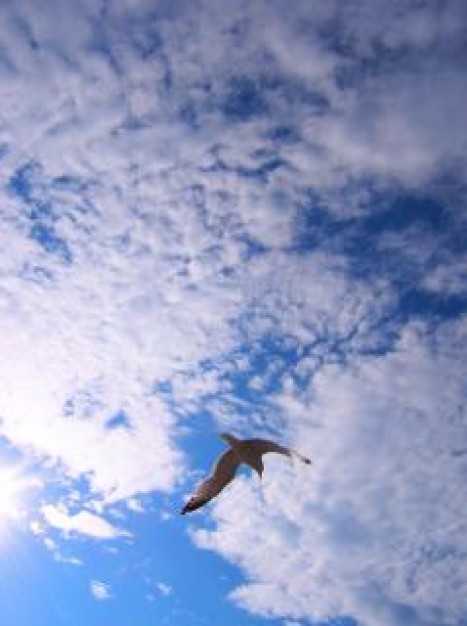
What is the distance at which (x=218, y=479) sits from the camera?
11805 millimetres

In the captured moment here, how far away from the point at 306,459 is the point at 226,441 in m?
1.85

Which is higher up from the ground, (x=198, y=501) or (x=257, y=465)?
(x=257, y=465)

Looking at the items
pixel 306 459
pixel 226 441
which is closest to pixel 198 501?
pixel 226 441

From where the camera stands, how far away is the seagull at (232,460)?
1163 cm

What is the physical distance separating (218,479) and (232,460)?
20.7 inches

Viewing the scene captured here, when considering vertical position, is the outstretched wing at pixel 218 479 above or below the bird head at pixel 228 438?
below

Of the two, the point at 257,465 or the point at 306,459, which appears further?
the point at 257,465

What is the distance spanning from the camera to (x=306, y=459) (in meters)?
11.1

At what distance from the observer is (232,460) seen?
11898mm

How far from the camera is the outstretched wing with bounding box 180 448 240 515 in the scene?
1155cm

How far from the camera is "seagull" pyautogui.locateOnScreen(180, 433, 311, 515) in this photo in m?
11.6

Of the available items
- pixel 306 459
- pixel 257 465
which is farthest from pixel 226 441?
pixel 306 459

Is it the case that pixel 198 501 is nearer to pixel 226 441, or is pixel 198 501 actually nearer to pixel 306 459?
pixel 226 441

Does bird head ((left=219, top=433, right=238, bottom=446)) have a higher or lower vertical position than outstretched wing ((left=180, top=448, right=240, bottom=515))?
higher
